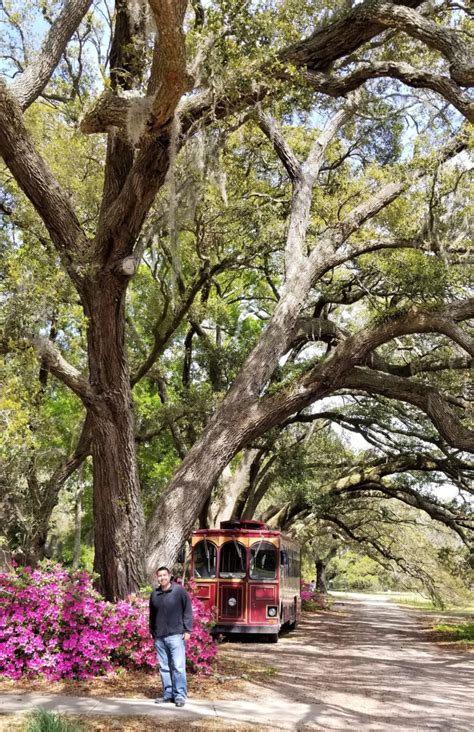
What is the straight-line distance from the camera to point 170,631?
7.64 metres

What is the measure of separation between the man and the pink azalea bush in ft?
4.86

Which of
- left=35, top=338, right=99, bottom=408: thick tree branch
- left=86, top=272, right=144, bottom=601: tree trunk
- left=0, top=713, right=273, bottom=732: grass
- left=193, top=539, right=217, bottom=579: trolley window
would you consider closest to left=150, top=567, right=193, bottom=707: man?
left=0, top=713, right=273, bottom=732: grass

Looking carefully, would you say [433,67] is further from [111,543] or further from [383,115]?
[111,543]

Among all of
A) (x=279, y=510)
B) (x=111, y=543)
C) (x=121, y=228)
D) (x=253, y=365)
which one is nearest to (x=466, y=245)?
(x=253, y=365)

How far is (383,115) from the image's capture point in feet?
46.6

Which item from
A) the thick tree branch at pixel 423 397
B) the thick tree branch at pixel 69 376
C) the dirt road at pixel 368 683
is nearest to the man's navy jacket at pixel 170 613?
the dirt road at pixel 368 683

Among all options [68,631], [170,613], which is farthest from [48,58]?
[68,631]

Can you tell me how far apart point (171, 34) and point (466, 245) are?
31.7 feet

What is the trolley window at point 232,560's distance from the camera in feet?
51.6

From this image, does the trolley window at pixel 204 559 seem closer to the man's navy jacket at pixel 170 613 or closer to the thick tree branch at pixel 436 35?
the man's navy jacket at pixel 170 613

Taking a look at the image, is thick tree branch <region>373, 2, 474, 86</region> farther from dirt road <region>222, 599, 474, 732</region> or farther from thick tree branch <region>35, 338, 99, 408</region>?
dirt road <region>222, 599, 474, 732</region>

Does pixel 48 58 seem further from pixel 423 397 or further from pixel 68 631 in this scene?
pixel 423 397

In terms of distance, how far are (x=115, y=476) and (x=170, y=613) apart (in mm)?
2797

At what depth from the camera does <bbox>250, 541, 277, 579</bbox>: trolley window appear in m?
15.6
